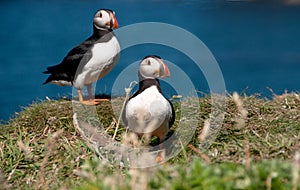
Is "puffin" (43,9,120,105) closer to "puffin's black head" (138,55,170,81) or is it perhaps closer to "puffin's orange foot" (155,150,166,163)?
"puffin's black head" (138,55,170,81)

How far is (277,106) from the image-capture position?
229 inches

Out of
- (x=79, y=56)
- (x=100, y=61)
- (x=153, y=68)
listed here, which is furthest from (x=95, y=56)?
(x=153, y=68)

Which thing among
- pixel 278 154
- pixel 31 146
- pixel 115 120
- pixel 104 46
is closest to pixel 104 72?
pixel 104 46

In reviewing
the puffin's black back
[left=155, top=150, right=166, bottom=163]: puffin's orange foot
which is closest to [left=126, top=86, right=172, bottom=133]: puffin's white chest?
[left=155, top=150, right=166, bottom=163]: puffin's orange foot

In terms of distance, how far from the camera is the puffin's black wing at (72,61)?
5.87 metres

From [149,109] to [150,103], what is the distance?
5cm

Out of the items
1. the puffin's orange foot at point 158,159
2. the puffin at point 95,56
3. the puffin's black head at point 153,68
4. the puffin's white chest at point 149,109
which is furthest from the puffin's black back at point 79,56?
the puffin's orange foot at point 158,159

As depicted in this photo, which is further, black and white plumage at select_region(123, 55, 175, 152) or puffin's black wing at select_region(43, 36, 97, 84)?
puffin's black wing at select_region(43, 36, 97, 84)

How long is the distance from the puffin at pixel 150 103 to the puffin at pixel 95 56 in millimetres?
1272

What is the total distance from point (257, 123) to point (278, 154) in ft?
3.87

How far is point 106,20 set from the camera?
5938 mm

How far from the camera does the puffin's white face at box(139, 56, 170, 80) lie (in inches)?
178

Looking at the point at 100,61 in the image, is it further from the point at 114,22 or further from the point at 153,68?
the point at 153,68

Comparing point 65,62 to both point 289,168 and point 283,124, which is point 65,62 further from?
point 289,168
